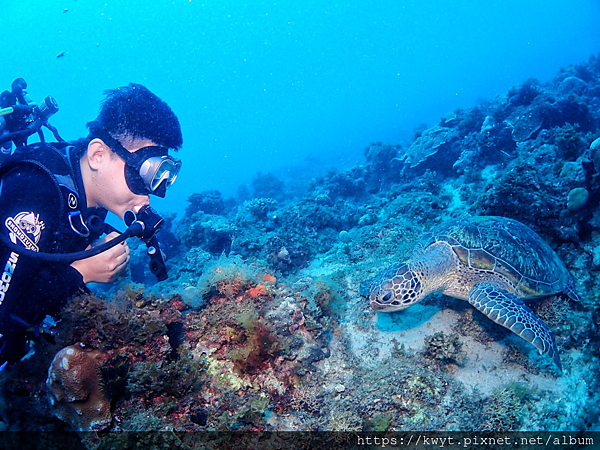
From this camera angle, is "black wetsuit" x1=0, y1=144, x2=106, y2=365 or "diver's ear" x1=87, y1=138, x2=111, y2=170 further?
"diver's ear" x1=87, y1=138, x2=111, y2=170

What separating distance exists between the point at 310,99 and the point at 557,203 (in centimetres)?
13891

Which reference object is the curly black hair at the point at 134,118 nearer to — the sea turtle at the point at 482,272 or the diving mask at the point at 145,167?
the diving mask at the point at 145,167

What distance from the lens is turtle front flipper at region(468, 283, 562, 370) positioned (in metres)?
3.16

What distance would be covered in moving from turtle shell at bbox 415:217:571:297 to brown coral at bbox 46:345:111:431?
4594 millimetres

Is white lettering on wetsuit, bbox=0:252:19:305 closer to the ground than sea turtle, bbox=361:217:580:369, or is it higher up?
higher up

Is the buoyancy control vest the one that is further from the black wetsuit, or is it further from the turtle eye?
the turtle eye

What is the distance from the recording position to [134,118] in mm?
2607

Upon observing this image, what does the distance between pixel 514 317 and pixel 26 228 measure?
4.78 meters

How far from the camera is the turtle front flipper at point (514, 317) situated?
3160 mm

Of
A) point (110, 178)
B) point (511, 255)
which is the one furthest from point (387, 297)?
point (110, 178)

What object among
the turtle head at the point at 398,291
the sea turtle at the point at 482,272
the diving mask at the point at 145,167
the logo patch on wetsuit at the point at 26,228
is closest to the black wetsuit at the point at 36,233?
the logo patch on wetsuit at the point at 26,228

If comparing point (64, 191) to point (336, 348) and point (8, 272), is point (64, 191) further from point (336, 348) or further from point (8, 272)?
point (336, 348)

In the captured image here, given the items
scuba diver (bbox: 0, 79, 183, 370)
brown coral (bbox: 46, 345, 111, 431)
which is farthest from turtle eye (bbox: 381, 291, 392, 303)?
brown coral (bbox: 46, 345, 111, 431)

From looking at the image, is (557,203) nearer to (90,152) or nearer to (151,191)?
(151,191)
